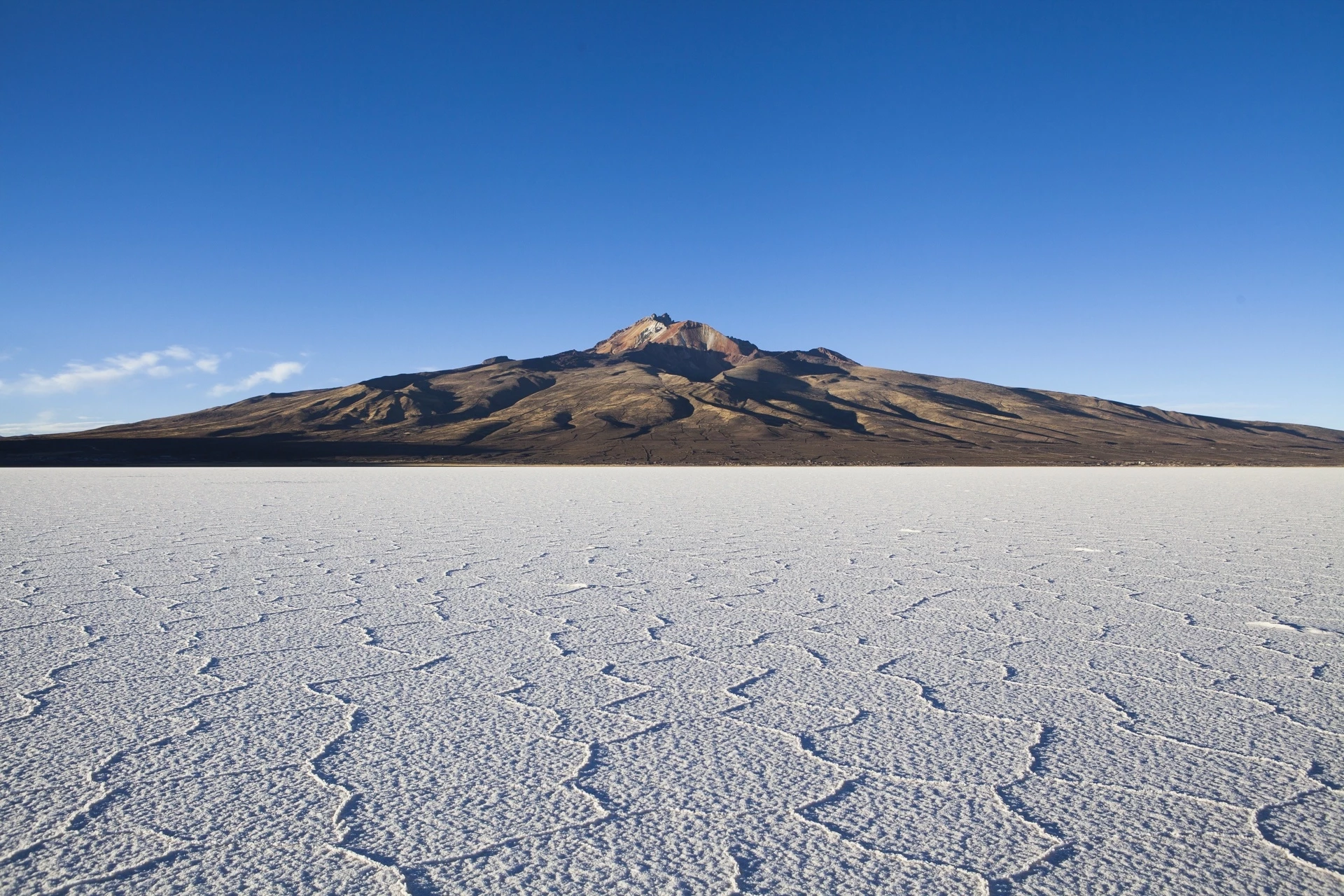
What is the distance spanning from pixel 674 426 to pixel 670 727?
85.3m

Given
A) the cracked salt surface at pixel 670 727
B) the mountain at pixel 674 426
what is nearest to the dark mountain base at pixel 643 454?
the mountain at pixel 674 426

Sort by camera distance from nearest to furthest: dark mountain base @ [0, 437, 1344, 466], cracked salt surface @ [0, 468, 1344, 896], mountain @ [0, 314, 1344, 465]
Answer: cracked salt surface @ [0, 468, 1344, 896]
dark mountain base @ [0, 437, 1344, 466]
mountain @ [0, 314, 1344, 465]

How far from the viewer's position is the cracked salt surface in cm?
192

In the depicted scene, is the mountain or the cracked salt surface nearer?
the cracked salt surface

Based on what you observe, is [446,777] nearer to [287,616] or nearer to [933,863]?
[933,863]

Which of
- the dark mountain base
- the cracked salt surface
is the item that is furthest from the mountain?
the cracked salt surface

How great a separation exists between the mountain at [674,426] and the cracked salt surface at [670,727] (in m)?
52.9

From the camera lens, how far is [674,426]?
88062 millimetres

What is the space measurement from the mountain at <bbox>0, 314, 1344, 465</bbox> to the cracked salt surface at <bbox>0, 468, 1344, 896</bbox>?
5292 cm

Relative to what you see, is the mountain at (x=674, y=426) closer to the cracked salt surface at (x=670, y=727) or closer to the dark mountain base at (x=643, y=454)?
the dark mountain base at (x=643, y=454)

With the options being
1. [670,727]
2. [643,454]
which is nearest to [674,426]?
[643,454]

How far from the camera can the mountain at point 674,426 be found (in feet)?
212

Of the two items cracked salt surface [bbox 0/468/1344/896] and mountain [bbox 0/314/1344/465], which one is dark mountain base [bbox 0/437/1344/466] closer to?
mountain [bbox 0/314/1344/465]

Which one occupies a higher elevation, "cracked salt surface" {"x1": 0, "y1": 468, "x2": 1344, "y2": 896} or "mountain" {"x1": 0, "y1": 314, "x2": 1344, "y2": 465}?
"mountain" {"x1": 0, "y1": 314, "x2": 1344, "y2": 465}
